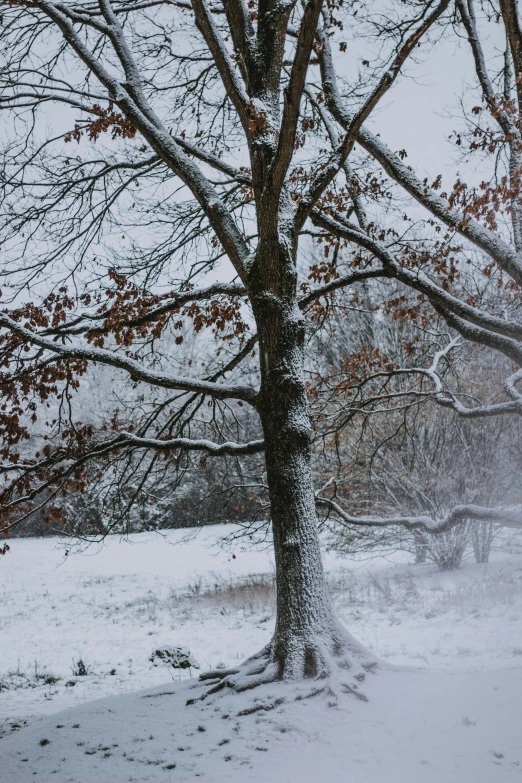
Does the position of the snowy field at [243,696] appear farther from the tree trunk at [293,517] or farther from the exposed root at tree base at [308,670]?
the tree trunk at [293,517]

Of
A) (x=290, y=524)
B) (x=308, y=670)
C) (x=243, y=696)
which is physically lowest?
(x=243, y=696)

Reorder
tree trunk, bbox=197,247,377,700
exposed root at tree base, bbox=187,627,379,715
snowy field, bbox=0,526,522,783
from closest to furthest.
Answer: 1. snowy field, bbox=0,526,522,783
2. exposed root at tree base, bbox=187,627,379,715
3. tree trunk, bbox=197,247,377,700

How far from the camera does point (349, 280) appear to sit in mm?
5656

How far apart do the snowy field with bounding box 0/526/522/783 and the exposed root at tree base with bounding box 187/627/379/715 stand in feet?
0.33

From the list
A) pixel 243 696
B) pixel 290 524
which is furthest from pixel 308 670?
pixel 290 524

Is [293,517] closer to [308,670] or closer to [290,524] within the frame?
[290,524]

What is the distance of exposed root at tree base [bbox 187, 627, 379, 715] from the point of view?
4.14 m

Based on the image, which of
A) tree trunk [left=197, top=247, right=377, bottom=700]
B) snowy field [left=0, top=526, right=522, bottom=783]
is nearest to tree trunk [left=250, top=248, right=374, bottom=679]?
tree trunk [left=197, top=247, right=377, bottom=700]

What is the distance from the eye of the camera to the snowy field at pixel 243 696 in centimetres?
342

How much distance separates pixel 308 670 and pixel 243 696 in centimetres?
52

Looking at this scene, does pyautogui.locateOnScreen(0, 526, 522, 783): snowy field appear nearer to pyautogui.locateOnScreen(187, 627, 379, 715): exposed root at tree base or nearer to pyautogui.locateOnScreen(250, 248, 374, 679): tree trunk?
pyautogui.locateOnScreen(187, 627, 379, 715): exposed root at tree base

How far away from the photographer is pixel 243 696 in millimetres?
4336

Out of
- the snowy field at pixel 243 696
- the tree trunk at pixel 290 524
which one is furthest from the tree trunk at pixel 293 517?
the snowy field at pixel 243 696

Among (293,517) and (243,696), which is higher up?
(293,517)
